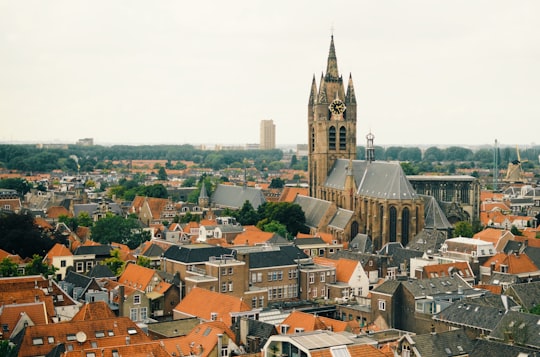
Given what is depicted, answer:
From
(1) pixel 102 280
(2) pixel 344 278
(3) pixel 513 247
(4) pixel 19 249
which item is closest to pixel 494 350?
(2) pixel 344 278

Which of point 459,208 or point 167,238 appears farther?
point 459,208

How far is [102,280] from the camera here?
72625 millimetres

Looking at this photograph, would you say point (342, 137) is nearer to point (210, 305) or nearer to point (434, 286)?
point (434, 286)

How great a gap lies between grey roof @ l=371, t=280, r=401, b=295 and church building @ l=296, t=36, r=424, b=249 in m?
39.3

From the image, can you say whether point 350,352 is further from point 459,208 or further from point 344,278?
point 459,208

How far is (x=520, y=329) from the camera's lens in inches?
2050

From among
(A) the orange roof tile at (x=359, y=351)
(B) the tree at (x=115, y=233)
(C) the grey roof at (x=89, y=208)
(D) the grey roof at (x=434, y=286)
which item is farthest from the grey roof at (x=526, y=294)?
(C) the grey roof at (x=89, y=208)

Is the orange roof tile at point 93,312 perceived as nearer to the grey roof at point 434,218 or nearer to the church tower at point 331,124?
the grey roof at point 434,218

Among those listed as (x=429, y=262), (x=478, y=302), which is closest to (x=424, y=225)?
(x=429, y=262)

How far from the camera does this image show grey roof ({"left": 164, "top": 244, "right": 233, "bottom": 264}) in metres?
73.3

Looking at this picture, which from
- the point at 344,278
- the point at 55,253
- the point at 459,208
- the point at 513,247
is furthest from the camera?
the point at 459,208

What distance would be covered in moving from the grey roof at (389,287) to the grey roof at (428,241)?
2604 cm

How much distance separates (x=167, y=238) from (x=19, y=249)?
20594 mm

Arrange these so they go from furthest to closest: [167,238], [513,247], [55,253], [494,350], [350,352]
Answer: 1. [167,238]
2. [513,247]
3. [55,253]
4. [494,350]
5. [350,352]
